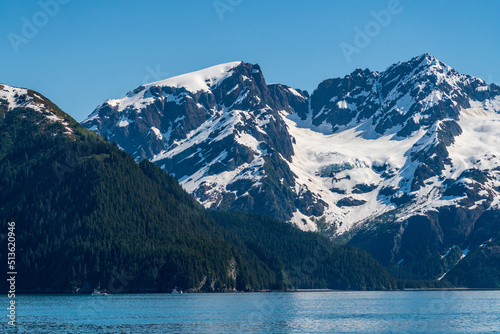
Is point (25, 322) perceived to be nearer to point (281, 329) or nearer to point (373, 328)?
point (281, 329)

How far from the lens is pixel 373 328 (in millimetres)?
183375

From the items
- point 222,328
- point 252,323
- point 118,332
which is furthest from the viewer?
point 252,323

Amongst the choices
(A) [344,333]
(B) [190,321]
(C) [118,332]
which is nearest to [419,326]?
(A) [344,333]

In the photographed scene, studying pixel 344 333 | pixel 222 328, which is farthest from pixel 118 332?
pixel 344 333

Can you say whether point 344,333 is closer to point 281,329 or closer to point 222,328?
point 281,329

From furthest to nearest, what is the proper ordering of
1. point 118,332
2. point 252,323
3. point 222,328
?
point 252,323, point 222,328, point 118,332

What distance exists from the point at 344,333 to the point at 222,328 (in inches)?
1048

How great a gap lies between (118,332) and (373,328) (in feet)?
189

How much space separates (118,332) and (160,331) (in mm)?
8792

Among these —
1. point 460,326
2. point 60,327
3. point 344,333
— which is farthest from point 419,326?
point 60,327

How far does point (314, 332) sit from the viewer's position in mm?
172250

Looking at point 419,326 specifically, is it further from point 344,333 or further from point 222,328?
point 222,328

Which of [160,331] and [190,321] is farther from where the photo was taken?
[190,321]

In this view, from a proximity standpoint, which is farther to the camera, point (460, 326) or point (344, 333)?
point (460, 326)
